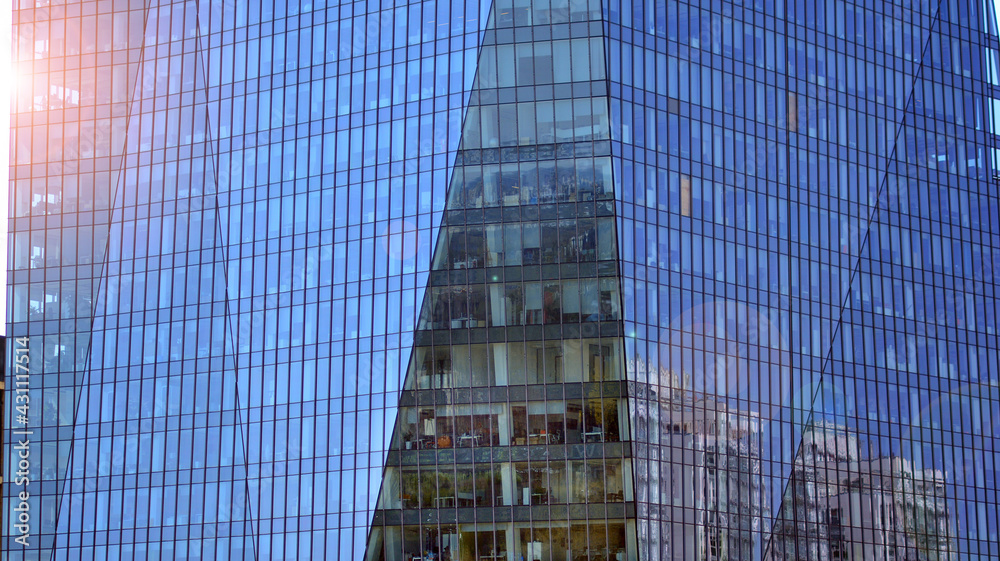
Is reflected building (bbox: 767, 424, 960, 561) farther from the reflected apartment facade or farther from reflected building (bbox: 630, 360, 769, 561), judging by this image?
reflected building (bbox: 630, 360, 769, 561)

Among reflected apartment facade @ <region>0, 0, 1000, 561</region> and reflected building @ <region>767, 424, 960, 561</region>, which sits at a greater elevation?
reflected apartment facade @ <region>0, 0, 1000, 561</region>

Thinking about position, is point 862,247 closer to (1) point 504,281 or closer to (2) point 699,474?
(2) point 699,474

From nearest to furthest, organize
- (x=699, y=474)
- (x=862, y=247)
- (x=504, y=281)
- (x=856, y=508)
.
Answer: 1. (x=504, y=281)
2. (x=699, y=474)
3. (x=856, y=508)
4. (x=862, y=247)

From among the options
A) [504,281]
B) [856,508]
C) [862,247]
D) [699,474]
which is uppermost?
[862,247]

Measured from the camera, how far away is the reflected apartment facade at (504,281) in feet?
240

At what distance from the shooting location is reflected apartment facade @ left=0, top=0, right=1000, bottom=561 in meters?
73.1

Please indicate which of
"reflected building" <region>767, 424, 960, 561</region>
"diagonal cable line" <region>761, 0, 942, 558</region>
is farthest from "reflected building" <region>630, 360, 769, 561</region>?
"reflected building" <region>767, 424, 960, 561</region>

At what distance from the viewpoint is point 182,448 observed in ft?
272

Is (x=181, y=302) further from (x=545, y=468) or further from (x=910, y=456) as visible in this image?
(x=910, y=456)

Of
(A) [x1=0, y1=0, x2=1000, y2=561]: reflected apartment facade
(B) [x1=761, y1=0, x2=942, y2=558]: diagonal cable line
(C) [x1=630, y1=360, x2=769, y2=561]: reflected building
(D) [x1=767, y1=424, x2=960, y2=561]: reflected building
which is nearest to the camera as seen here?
(C) [x1=630, y1=360, x2=769, y2=561]: reflected building

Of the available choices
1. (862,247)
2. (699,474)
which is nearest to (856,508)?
(699,474)

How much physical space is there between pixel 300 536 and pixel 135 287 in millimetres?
23053

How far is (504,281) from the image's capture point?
74.0 metres

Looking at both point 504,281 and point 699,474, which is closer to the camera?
point 504,281
